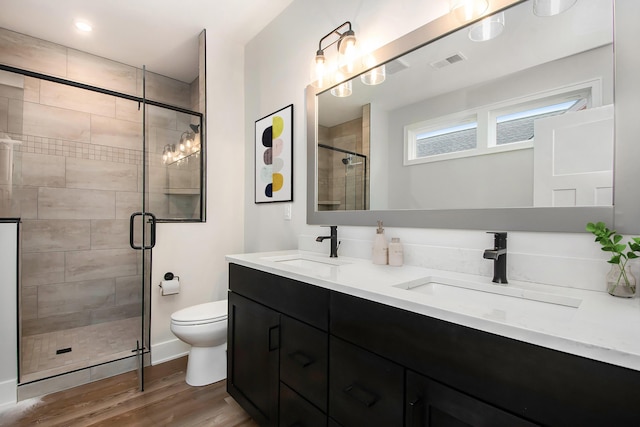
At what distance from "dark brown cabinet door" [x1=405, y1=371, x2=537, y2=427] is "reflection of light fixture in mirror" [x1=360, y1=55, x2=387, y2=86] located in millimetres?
1430

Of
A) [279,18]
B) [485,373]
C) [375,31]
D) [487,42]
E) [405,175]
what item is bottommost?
[485,373]

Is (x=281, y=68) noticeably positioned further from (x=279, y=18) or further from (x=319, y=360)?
(x=319, y=360)

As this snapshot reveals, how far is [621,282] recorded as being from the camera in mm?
879

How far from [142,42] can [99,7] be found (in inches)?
18.1

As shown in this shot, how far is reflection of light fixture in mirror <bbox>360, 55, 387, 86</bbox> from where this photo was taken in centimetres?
163

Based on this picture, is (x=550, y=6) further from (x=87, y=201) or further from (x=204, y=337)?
(x=87, y=201)

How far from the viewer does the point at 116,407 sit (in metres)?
1.72

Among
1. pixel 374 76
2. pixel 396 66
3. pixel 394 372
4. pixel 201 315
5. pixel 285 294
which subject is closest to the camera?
pixel 394 372

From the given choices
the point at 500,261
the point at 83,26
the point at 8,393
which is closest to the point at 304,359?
the point at 500,261

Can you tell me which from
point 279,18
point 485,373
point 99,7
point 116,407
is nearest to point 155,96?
point 99,7

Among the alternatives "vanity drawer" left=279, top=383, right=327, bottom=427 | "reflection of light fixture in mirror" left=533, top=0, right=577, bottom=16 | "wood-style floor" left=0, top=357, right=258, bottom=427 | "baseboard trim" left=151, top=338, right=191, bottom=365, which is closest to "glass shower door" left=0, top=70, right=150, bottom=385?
"baseboard trim" left=151, top=338, right=191, bottom=365

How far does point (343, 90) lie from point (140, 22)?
1.90 m

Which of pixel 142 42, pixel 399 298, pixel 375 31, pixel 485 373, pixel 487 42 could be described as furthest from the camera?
pixel 142 42

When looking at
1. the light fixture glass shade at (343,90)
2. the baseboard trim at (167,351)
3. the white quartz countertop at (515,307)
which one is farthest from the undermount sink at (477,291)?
the baseboard trim at (167,351)
